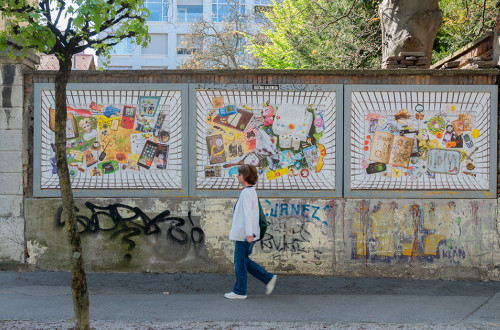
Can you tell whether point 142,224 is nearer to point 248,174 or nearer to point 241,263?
point 241,263

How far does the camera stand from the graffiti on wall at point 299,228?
7375mm

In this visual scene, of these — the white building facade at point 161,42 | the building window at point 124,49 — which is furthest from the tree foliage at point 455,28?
the building window at point 124,49

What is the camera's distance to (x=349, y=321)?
5.55 meters

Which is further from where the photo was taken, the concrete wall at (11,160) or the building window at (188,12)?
the building window at (188,12)

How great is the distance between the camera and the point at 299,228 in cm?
738

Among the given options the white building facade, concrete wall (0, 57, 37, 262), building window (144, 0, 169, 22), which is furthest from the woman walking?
building window (144, 0, 169, 22)

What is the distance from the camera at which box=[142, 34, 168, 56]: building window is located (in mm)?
48562

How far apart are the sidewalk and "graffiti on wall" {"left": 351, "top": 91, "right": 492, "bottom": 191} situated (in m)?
1.36

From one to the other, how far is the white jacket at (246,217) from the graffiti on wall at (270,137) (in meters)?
1.22

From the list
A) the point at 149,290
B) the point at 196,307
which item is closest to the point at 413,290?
the point at 196,307

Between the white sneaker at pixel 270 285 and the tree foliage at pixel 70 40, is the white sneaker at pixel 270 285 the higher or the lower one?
the lower one

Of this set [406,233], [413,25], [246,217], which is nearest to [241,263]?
[246,217]

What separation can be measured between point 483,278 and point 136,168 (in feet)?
16.1

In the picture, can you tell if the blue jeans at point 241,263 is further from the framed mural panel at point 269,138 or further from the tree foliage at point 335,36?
the tree foliage at point 335,36
